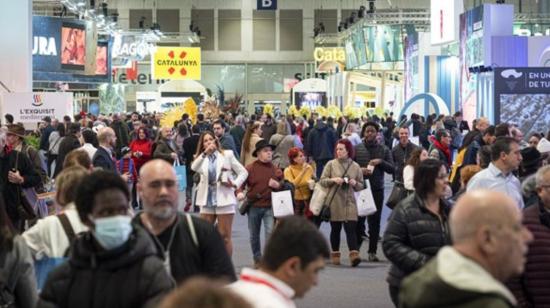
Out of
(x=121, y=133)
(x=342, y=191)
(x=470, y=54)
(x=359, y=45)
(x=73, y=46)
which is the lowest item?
(x=342, y=191)

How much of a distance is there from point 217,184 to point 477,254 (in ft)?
26.4

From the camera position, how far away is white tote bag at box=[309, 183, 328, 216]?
12.1 metres

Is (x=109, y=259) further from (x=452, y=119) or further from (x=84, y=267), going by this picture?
(x=452, y=119)

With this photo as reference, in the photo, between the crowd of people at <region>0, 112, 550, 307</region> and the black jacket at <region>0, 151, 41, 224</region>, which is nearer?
the crowd of people at <region>0, 112, 550, 307</region>

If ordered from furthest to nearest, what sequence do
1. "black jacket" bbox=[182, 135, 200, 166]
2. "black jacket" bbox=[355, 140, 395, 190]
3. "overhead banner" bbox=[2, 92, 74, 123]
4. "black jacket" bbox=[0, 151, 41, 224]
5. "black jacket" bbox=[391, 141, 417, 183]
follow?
"overhead banner" bbox=[2, 92, 74, 123] < "black jacket" bbox=[182, 135, 200, 166] < "black jacket" bbox=[391, 141, 417, 183] < "black jacket" bbox=[355, 140, 395, 190] < "black jacket" bbox=[0, 151, 41, 224]

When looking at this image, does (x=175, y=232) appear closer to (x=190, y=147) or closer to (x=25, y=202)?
(x=25, y=202)

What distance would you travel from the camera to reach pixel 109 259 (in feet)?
12.8

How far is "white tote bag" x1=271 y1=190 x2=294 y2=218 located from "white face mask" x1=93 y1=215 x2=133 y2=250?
756cm

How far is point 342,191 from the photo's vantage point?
1221 centimetres

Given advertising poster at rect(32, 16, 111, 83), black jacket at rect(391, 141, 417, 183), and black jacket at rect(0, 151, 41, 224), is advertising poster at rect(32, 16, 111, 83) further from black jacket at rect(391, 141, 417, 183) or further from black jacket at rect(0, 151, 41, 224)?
black jacket at rect(0, 151, 41, 224)

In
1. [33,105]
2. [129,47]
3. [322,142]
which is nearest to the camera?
[33,105]

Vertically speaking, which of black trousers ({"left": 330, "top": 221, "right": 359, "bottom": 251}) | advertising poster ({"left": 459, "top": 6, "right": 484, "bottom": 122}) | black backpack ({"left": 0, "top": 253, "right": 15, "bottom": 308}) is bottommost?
black trousers ({"left": 330, "top": 221, "right": 359, "bottom": 251})

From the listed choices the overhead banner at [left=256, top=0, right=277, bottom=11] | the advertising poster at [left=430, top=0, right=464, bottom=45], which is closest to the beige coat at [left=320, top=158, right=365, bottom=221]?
the advertising poster at [left=430, top=0, right=464, bottom=45]

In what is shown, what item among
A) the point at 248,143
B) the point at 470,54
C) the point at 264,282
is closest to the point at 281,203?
the point at 248,143
